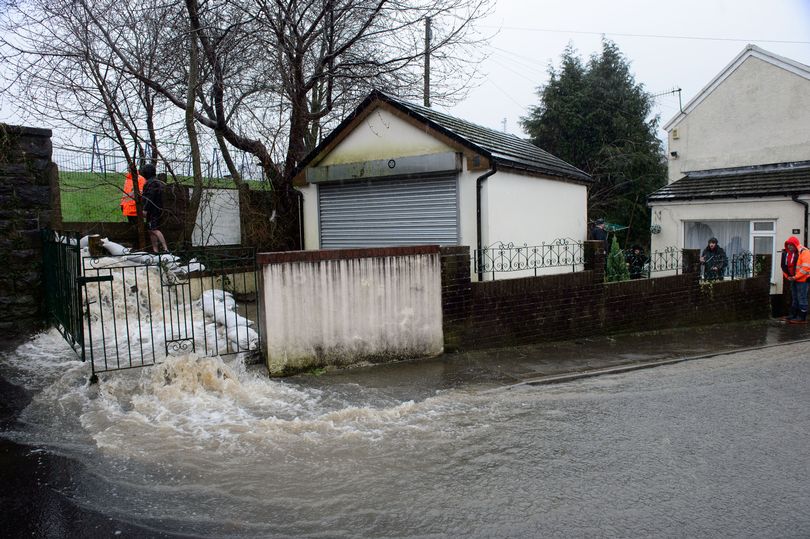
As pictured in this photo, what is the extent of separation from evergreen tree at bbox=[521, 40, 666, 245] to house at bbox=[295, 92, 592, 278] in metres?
16.5

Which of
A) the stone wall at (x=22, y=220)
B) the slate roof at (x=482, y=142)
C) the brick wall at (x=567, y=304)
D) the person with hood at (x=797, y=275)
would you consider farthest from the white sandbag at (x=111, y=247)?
the person with hood at (x=797, y=275)

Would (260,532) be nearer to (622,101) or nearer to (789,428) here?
(789,428)

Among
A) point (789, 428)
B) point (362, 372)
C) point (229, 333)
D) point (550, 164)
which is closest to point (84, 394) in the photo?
point (229, 333)

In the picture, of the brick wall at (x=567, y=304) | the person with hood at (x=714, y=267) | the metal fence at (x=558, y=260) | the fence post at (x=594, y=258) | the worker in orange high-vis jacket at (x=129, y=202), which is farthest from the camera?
the person with hood at (x=714, y=267)

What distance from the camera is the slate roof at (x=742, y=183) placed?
15961mm

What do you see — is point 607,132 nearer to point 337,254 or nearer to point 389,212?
point 389,212

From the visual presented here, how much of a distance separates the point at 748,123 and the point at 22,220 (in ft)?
60.7

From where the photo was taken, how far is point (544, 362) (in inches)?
328

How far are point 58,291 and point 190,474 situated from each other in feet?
14.8

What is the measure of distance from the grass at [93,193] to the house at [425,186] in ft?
8.93

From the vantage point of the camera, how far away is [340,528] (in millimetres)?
3881

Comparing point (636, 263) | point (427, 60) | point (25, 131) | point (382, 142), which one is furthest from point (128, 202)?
point (636, 263)

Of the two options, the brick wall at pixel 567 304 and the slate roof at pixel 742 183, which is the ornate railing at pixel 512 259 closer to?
the brick wall at pixel 567 304

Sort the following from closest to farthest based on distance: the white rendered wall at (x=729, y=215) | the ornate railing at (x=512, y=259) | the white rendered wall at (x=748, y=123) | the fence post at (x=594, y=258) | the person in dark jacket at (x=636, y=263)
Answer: the ornate railing at (x=512, y=259) < the fence post at (x=594, y=258) < the person in dark jacket at (x=636, y=263) < the white rendered wall at (x=729, y=215) < the white rendered wall at (x=748, y=123)
